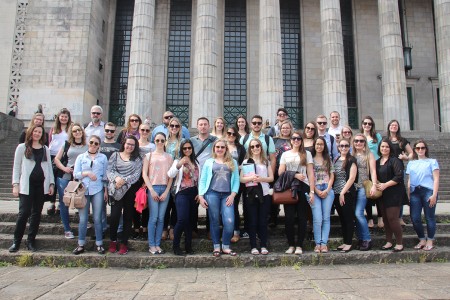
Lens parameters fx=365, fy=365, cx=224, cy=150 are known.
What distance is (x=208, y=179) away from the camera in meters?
5.75

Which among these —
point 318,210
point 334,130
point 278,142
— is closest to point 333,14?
point 334,130

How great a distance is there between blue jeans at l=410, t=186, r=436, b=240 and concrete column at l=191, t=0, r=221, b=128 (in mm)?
12520

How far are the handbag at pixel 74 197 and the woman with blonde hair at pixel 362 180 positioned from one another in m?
4.51

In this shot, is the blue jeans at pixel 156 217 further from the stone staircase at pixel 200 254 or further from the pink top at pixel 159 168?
the stone staircase at pixel 200 254

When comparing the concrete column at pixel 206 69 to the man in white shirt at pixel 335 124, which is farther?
the concrete column at pixel 206 69

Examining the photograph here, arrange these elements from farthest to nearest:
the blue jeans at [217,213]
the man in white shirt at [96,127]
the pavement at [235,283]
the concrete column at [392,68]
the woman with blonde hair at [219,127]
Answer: the concrete column at [392,68], the man in white shirt at [96,127], the woman with blonde hair at [219,127], the blue jeans at [217,213], the pavement at [235,283]

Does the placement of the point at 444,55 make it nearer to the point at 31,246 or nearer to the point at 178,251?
the point at 178,251

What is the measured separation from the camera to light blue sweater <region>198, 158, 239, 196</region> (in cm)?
574

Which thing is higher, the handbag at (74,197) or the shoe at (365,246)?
the handbag at (74,197)

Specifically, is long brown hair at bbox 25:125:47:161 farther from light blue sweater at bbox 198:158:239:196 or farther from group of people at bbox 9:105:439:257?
light blue sweater at bbox 198:158:239:196

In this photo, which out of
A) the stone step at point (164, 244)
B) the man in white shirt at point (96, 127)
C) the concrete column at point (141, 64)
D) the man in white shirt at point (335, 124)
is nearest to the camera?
the stone step at point (164, 244)

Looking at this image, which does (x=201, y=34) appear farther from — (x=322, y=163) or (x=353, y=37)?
(x=322, y=163)

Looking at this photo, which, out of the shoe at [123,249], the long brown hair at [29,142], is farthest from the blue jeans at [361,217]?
the long brown hair at [29,142]

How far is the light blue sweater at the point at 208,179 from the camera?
574 cm
